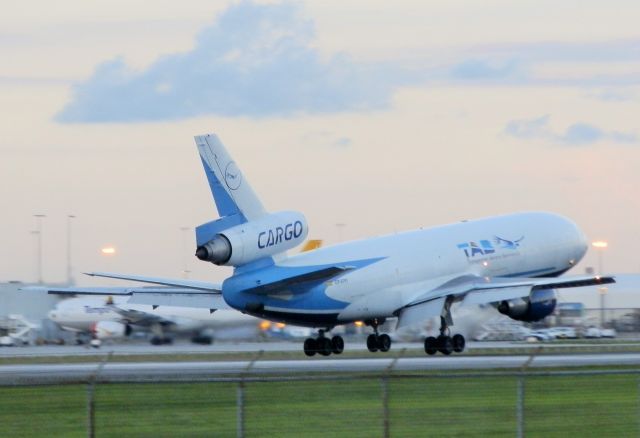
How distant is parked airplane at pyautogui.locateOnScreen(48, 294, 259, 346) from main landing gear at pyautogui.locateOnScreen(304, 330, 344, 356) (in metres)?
9.04

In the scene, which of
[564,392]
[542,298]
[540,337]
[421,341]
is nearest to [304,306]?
[542,298]

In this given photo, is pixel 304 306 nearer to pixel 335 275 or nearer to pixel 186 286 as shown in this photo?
pixel 335 275

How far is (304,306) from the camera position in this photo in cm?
4922

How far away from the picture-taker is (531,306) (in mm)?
52688

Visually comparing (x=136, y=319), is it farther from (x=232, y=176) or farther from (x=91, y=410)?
(x=91, y=410)

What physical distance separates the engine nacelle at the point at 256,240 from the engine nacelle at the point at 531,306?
9.75 m

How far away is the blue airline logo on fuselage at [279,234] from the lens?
46.3 m

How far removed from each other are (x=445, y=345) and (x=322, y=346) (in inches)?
191

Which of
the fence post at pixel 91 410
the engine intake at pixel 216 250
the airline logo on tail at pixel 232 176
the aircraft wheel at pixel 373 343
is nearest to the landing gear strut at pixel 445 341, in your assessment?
the aircraft wheel at pixel 373 343

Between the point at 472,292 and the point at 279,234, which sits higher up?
the point at 279,234

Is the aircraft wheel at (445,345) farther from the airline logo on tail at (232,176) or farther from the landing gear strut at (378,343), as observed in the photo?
the airline logo on tail at (232,176)

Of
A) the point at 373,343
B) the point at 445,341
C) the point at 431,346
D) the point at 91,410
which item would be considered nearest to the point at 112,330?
the point at 373,343

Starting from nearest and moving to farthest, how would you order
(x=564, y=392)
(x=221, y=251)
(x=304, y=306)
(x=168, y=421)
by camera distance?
1. (x=168, y=421)
2. (x=564, y=392)
3. (x=221, y=251)
4. (x=304, y=306)

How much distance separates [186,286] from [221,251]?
8.49 meters
